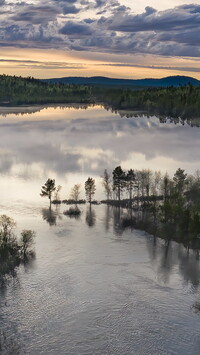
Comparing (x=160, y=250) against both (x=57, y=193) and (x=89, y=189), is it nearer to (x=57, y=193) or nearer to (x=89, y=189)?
(x=89, y=189)

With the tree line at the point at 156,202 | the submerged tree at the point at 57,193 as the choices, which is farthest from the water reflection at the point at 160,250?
the submerged tree at the point at 57,193

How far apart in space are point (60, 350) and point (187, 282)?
23.0 meters

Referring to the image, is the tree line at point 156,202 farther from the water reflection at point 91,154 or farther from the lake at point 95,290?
the water reflection at point 91,154

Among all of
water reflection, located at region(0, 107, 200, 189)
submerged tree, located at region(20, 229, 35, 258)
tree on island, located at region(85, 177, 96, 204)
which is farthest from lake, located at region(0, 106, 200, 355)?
water reflection, located at region(0, 107, 200, 189)

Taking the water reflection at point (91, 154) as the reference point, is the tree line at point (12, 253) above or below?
below

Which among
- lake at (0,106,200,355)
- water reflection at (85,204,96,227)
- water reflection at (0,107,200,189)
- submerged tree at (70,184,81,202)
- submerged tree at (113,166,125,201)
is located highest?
water reflection at (0,107,200,189)

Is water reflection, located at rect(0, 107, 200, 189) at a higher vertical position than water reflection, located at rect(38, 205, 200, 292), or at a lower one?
higher

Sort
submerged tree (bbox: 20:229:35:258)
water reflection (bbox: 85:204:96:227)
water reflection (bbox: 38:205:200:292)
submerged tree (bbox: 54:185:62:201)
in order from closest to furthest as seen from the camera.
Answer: water reflection (bbox: 38:205:200:292) < submerged tree (bbox: 20:229:35:258) < water reflection (bbox: 85:204:96:227) < submerged tree (bbox: 54:185:62:201)

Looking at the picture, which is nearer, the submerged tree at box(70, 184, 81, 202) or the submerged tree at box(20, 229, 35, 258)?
the submerged tree at box(20, 229, 35, 258)

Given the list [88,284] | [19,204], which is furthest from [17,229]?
[88,284]

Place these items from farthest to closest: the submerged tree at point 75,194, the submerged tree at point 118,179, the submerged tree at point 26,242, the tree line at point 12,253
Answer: the submerged tree at point 75,194, the submerged tree at point 118,179, the submerged tree at point 26,242, the tree line at point 12,253

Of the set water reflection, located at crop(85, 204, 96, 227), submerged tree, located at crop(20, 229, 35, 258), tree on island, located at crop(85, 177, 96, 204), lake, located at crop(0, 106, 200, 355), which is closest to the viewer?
lake, located at crop(0, 106, 200, 355)

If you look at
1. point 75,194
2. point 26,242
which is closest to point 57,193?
point 75,194

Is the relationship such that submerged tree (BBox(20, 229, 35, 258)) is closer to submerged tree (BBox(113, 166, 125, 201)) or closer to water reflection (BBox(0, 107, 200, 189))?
submerged tree (BBox(113, 166, 125, 201))
